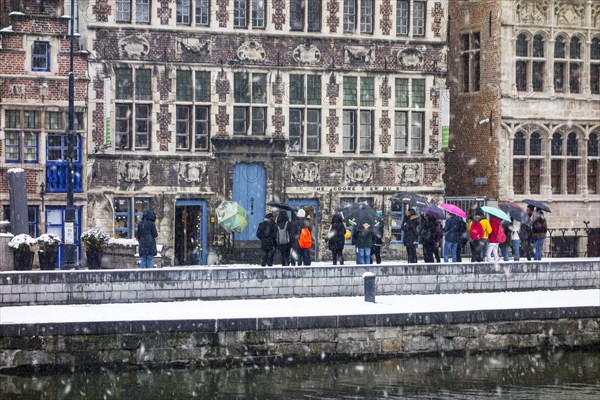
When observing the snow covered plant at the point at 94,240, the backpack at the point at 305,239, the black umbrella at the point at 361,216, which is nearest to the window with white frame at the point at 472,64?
the black umbrella at the point at 361,216

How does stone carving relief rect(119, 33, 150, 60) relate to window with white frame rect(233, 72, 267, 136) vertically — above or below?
above

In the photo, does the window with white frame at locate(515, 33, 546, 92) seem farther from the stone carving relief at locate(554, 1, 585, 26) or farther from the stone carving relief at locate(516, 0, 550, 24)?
the stone carving relief at locate(554, 1, 585, 26)

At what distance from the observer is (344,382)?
23.0m

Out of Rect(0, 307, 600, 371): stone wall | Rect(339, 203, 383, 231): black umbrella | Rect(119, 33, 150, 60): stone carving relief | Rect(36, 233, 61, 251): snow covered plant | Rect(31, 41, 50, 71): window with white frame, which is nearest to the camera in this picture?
Rect(0, 307, 600, 371): stone wall

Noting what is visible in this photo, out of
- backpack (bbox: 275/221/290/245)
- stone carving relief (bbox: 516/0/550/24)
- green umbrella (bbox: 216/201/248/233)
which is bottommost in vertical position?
backpack (bbox: 275/221/290/245)

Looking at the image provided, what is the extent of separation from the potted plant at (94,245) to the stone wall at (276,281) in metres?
6.23

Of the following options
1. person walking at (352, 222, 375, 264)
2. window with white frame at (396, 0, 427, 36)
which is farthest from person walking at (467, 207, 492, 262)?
window with white frame at (396, 0, 427, 36)

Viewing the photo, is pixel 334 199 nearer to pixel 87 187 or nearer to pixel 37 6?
pixel 87 187

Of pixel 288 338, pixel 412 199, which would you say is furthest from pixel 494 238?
pixel 288 338

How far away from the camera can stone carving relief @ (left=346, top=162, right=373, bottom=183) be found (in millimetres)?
41500

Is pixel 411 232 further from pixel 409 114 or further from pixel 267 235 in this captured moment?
pixel 409 114

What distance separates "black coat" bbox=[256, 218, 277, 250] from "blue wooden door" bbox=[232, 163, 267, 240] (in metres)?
7.24

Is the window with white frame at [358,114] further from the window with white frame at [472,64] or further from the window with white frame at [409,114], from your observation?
the window with white frame at [472,64]

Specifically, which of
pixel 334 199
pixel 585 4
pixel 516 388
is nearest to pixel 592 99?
pixel 585 4
